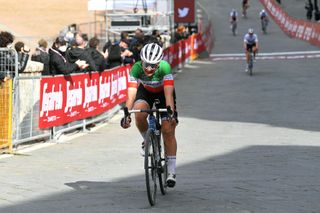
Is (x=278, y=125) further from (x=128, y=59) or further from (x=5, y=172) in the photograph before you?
(x=5, y=172)

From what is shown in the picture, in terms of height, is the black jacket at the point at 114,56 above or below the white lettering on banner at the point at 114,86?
above

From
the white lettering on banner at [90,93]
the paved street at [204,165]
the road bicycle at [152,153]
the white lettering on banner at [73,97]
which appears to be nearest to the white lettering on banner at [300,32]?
the paved street at [204,165]

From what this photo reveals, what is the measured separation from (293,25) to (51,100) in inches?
1763

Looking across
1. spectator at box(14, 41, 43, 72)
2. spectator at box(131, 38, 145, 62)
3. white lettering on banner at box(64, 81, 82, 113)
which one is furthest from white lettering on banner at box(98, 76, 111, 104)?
spectator at box(131, 38, 145, 62)

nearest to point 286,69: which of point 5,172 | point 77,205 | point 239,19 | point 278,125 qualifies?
point 278,125

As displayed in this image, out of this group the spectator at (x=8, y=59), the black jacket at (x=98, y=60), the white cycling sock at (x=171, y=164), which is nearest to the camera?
the white cycling sock at (x=171, y=164)

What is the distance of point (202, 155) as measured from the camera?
578 inches

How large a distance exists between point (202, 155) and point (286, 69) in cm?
2245

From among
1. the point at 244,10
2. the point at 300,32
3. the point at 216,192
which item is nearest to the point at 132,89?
the point at 216,192

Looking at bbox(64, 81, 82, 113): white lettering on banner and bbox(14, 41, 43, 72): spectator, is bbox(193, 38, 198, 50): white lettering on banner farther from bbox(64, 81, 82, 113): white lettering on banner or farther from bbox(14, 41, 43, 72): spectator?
bbox(14, 41, 43, 72): spectator

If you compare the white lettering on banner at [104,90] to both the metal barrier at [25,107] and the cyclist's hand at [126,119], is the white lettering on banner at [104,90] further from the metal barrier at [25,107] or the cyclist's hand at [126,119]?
the cyclist's hand at [126,119]

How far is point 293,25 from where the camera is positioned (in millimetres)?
58938

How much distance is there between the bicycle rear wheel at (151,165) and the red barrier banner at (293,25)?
3980 centimetres

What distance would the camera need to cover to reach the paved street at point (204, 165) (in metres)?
10.2
